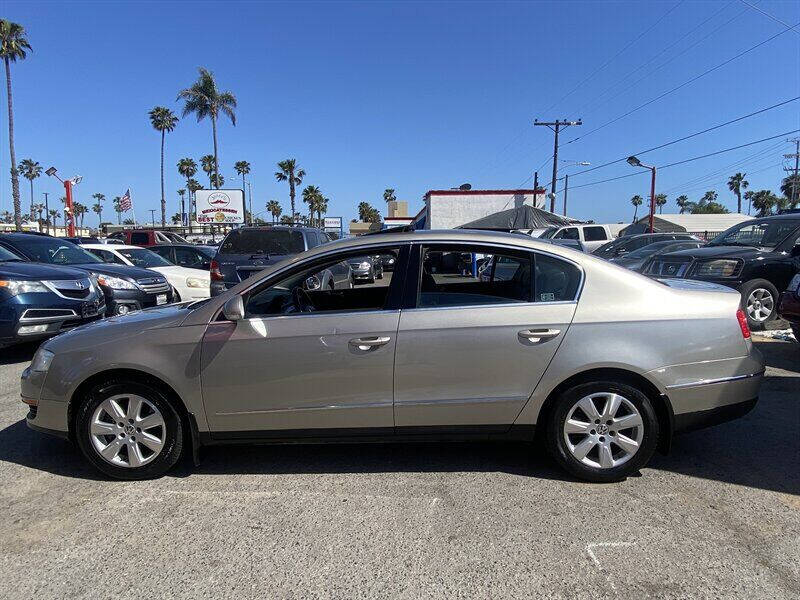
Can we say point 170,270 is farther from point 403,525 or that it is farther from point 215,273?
point 403,525

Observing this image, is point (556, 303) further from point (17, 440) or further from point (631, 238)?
point (631, 238)

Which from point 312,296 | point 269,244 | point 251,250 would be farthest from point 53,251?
point 312,296

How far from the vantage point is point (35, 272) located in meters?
6.91

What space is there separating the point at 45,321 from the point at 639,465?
6951 millimetres

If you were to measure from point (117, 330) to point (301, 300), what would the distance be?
1.27 m

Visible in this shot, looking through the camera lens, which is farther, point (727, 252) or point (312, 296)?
point (727, 252)

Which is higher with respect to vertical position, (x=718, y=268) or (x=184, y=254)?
(x=184, y=254)

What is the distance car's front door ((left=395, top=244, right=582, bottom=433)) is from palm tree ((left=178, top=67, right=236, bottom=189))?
45.8m

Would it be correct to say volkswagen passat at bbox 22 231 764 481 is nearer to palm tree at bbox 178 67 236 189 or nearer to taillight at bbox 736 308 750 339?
taillight at bbox 736 308 750 339

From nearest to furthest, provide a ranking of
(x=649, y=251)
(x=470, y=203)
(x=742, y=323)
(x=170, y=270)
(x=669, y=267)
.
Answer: (x=742, y=323) → (x=669, y=267) → (x=170, y=270) → (x=649, y=251) → (x=470, y=203)

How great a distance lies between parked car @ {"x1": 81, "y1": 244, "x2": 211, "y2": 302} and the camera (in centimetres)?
1106

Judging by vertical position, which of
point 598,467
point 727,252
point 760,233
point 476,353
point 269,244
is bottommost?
point 598,467

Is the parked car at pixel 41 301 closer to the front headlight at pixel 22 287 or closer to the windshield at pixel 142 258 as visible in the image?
the front headlight at pixel 22 287

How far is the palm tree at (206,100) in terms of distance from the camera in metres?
42.6
